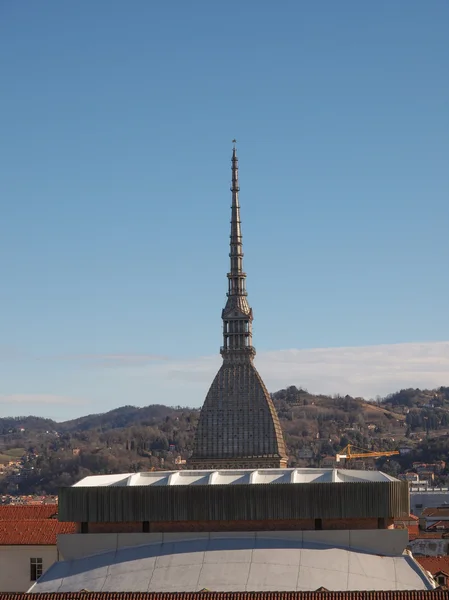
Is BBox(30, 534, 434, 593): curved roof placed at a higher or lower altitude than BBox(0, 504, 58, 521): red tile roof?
lower

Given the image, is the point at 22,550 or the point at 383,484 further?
the point at 22,550

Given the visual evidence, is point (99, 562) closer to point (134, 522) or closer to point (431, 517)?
point (134, 522)

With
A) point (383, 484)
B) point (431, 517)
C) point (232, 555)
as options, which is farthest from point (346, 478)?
point (431, 517)

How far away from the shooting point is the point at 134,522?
7931cm

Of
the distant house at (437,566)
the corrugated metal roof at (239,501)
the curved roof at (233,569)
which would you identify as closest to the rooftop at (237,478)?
the corrugated metal roof at (239,501)

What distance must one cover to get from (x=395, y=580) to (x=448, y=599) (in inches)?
474

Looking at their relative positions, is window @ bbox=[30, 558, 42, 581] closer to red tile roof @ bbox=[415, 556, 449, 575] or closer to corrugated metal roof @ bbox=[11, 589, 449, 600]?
red tile roof @ bbox=[415, 556, 449, 575]

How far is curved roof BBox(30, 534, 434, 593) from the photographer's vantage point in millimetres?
72062

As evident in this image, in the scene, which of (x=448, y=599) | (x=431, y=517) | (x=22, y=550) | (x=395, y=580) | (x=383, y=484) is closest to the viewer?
(x=448, y=599)

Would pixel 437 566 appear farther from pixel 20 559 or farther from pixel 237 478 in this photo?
pixel 20 559

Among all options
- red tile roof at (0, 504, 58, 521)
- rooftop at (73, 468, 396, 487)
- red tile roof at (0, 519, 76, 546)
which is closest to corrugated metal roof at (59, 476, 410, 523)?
rooftop at (73, 468, 396, 487)

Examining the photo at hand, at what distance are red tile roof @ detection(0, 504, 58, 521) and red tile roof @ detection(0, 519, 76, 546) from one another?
680 cm

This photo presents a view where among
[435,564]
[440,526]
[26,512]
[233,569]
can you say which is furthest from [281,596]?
[440,526]

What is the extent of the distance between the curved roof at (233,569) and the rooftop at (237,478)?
4168mm
